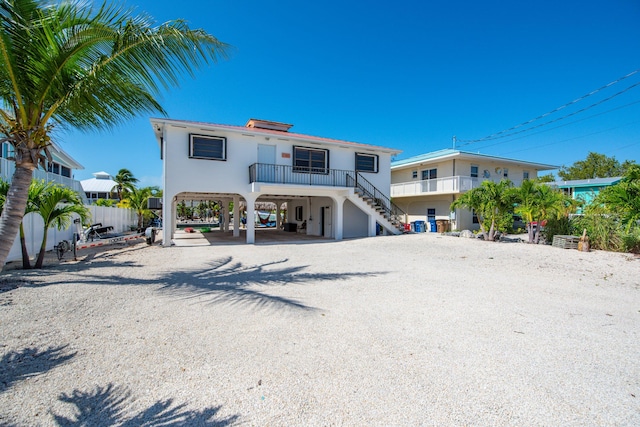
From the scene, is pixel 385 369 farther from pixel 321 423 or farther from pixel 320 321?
pixel 320 321

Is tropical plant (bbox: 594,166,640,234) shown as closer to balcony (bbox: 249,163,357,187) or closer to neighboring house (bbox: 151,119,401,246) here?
neighboring house (bbox: 151,119,401,246)

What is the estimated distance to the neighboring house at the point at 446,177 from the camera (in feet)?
70.3

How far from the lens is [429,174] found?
2416cm

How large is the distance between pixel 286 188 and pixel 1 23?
12435mm

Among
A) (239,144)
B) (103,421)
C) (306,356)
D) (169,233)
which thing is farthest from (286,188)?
(103,421)

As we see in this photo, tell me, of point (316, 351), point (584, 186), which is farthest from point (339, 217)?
point (584, 186)

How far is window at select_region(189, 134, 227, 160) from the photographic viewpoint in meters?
14.6

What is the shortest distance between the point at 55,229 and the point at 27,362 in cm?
1311

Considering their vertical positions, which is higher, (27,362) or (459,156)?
(459,156)

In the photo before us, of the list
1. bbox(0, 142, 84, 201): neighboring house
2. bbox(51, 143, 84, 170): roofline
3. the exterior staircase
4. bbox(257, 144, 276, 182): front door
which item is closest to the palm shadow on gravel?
bbox(257, 144, 276, 182): front door

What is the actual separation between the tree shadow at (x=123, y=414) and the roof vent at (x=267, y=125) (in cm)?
1888

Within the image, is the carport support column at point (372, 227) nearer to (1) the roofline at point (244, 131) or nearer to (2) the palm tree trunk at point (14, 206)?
(1) the roofline at point (244, 131)

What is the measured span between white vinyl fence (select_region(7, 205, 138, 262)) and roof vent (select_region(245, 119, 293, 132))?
1030 centimetres

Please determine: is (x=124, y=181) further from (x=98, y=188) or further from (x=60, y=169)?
(x=98, y=188)
